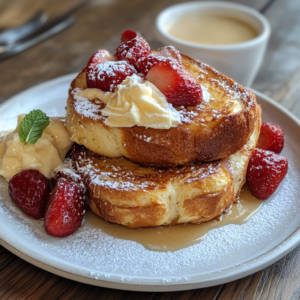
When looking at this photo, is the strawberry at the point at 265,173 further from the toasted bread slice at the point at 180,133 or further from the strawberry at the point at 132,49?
the strawberry at the point at 132,49

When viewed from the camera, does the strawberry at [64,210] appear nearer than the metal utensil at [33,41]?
Yes

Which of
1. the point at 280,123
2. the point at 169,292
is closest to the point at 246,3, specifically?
the point at 280,123

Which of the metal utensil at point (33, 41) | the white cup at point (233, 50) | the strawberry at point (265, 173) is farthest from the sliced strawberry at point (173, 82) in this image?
the metal utensil at point (33, 41)

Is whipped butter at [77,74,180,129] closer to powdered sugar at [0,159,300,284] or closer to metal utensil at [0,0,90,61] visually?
powdered sugar at [0,159,300,284]

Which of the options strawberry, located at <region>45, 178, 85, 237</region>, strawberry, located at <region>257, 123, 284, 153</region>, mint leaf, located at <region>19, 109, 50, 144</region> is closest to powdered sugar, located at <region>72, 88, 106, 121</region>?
mint leaf, located at <region>19, 109, 50, 144</region>

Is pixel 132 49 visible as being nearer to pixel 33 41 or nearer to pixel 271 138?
pixel 271 138

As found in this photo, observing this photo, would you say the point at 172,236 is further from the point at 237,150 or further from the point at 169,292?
the point at 237,150
